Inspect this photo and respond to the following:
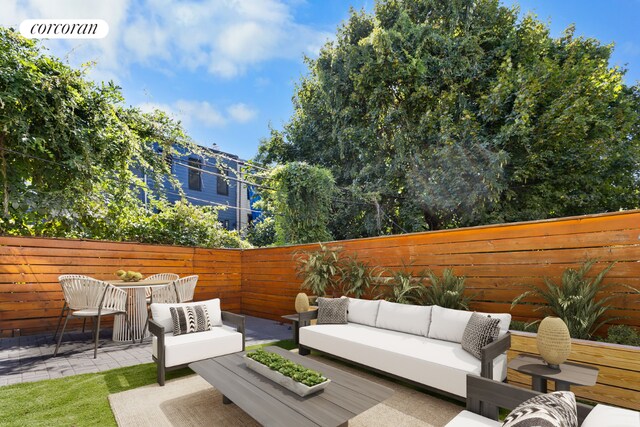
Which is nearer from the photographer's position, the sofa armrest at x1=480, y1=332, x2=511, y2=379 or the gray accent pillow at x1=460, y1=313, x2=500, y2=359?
the sofa armrest at x1=480, y1=332, x2=511, y2=379

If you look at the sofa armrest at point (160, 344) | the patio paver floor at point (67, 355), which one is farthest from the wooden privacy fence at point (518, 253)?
the sofa armrest at point (160, 344)

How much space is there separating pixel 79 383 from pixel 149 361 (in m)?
0.82

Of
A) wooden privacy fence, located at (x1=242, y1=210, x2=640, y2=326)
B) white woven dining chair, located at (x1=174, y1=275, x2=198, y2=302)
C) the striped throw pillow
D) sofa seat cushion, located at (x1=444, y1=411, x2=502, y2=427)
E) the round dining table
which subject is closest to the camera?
sofa seat cushion, located at (x1=444, y1=411, x2=502, y2=427)

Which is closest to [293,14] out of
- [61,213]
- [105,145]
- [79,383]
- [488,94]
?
[105,145]

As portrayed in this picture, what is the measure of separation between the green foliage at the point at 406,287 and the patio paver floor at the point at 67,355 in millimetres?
2003

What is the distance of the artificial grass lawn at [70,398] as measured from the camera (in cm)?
245


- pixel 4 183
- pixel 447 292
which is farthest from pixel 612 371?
pixel 4 183

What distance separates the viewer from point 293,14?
619 cm

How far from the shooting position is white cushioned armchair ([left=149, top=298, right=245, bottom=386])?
3.21 m

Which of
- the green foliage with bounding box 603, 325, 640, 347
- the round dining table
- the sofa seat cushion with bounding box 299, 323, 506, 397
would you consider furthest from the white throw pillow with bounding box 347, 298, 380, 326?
the round dining table

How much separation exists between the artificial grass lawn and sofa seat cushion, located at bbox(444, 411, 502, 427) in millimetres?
2513

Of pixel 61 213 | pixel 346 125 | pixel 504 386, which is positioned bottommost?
pixel 504 386

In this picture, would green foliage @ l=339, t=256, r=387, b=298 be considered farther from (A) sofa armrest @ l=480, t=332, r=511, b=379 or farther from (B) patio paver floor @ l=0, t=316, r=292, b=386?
(A) sofa armrest @ l=480, t=332, r=511, b=379

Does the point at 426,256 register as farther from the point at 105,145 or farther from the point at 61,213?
the point at 61,213
